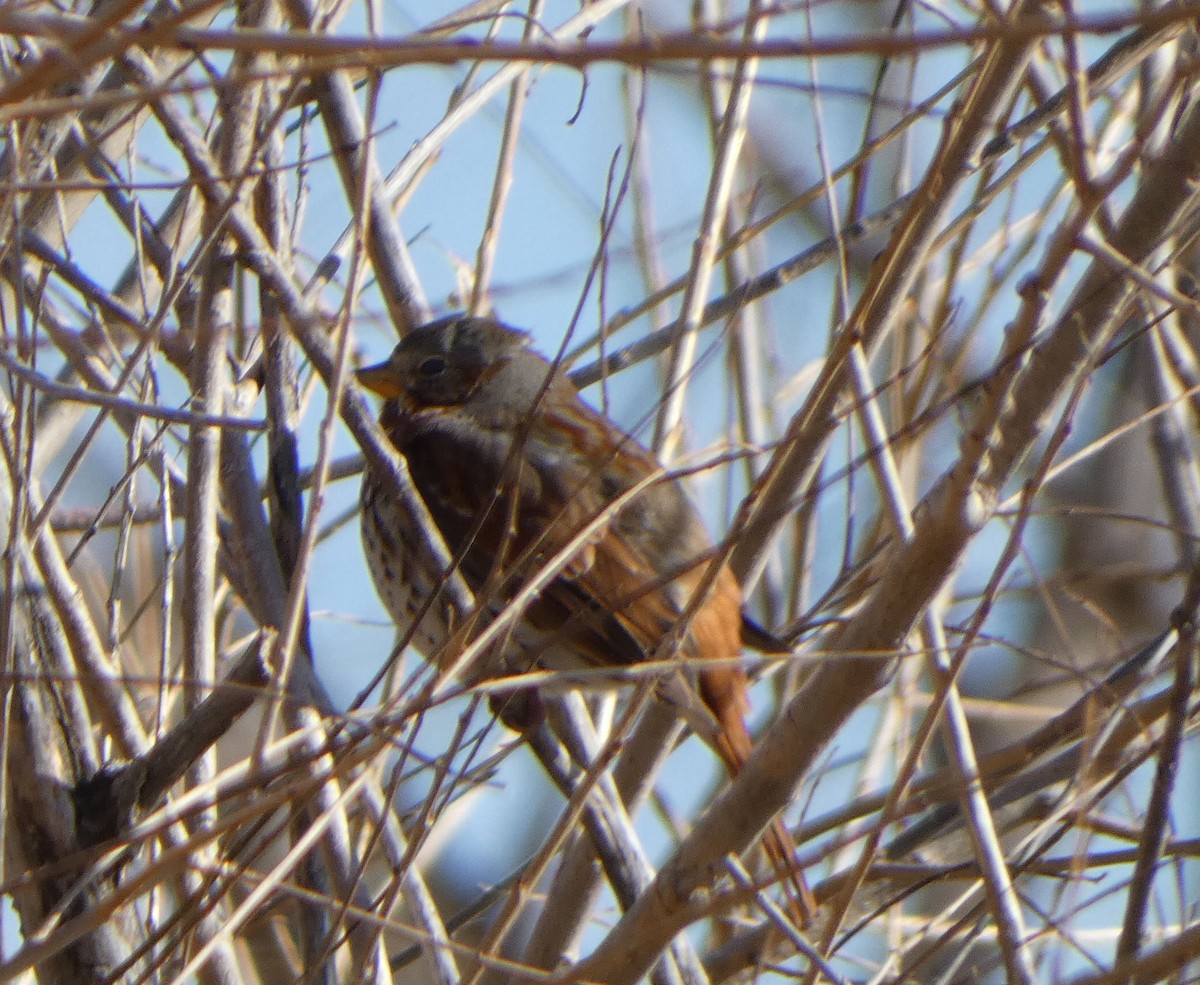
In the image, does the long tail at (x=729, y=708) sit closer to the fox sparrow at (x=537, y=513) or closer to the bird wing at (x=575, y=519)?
the fox sparrow at (x=537, y=513)

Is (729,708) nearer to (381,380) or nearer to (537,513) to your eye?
(537,513)

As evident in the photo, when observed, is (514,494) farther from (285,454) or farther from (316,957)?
(316,957)

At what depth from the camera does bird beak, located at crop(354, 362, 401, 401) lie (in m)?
3.96

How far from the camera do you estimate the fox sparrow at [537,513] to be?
Answer: 343cm

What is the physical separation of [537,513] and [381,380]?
0.59 metres

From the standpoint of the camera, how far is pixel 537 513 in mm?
3672

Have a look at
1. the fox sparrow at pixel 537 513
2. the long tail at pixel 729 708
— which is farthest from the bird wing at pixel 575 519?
the long tail at pixel 729 708

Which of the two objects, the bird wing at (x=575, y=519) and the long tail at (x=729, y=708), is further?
the bird wing at (x=575, y=519)

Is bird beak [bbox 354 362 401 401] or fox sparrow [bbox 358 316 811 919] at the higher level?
bird beak [bbox 354 362 401 401]

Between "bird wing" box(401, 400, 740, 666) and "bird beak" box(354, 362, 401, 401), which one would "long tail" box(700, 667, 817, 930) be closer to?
"bird wing" box(401, 400, 740, 666)

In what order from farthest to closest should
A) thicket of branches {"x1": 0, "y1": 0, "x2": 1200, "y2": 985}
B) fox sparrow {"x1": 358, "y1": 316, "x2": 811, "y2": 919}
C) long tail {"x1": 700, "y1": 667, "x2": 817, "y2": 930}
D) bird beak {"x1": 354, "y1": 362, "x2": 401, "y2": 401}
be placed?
bird beak {"x1": 354, "y1": 362, "x2": 401, "y2": 401} → fox sparrow {"x1": 358, "y1": 316, "x2": 811, "y2": 919} → long tail {"x1": 700, "y1": 667, "x2": 817, "y2": 930} → thicket of branches {"x1": 0, "y1": 0, "x2": 1200, "y2": 985}

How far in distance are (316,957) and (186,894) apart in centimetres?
23

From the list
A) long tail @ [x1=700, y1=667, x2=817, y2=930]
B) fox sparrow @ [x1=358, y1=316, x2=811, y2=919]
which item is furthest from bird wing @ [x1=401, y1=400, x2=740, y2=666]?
long tail @ [x1=700, y1=667, x2=817, y2=930]

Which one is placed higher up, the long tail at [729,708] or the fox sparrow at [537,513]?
the fox sparrow at [537,513]
